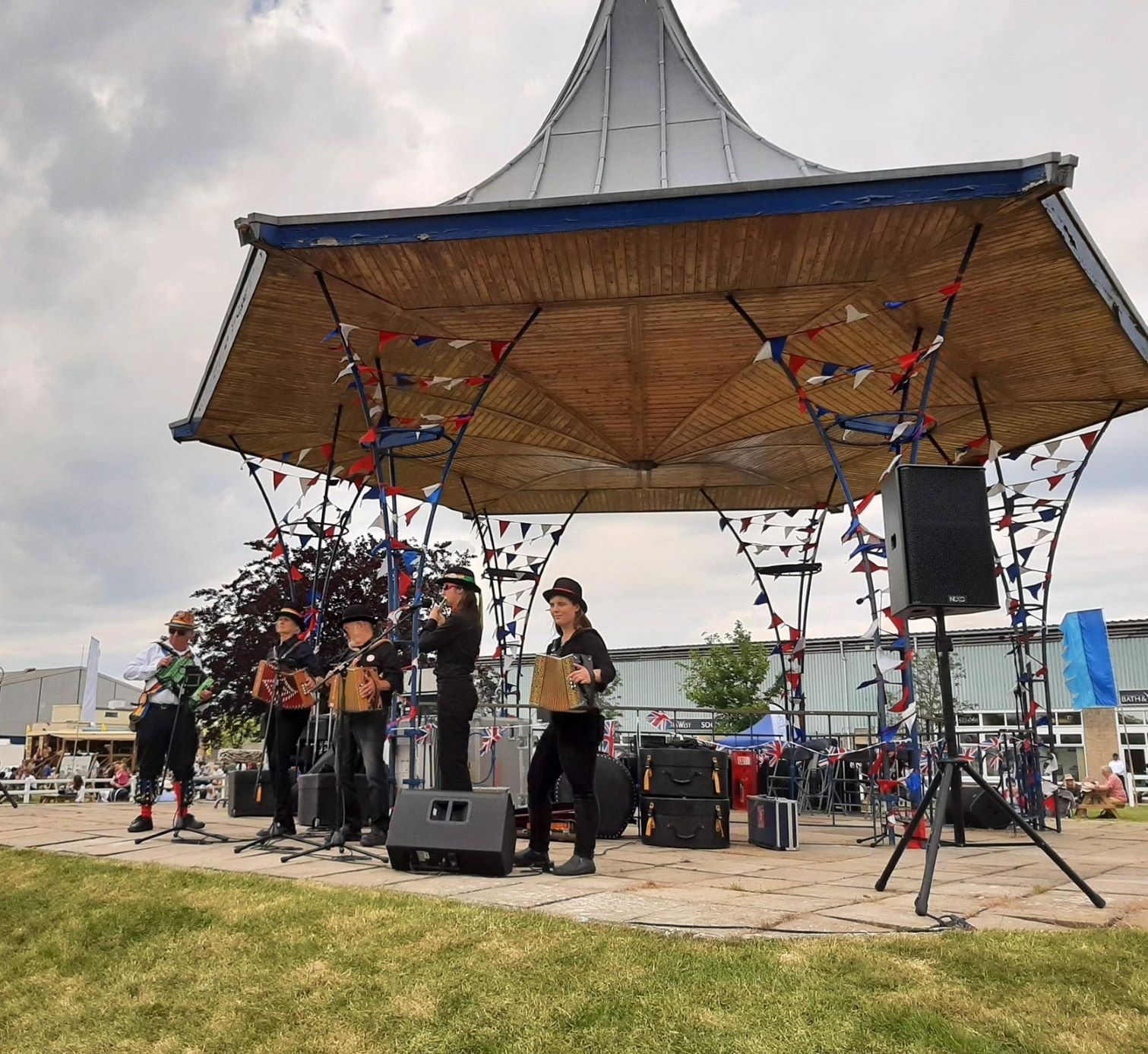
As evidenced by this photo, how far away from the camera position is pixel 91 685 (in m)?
32.1

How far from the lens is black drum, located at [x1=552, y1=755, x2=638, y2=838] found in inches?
330

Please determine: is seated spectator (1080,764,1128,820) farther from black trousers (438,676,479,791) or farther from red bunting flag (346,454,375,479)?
red bunting flag (346,454,375,479)

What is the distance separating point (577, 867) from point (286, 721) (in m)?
3.44

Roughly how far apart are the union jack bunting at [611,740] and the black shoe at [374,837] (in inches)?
126

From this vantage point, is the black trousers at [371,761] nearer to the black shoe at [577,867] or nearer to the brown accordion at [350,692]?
the brown accordion at [350,692]

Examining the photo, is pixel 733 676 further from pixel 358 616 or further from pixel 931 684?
pixel 358 616

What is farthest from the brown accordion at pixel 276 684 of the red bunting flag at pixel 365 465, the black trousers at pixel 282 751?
the red bunting flag at pixel 365 465

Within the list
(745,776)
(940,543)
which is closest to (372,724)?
(940,543)

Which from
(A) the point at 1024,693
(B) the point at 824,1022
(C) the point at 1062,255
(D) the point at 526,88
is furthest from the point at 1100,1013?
(D) the point at 526,88

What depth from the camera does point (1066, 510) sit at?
35.1ft

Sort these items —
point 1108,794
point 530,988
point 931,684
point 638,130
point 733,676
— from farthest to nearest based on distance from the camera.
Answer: point 733,676 < point 931,684 < point 1108,794 < point 638,130 < point 530,988

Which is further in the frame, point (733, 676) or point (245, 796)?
point (733, 676)

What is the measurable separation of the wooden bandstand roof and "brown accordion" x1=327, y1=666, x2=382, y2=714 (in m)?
3.33

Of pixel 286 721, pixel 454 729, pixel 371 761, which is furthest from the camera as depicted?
pixel 286 721
